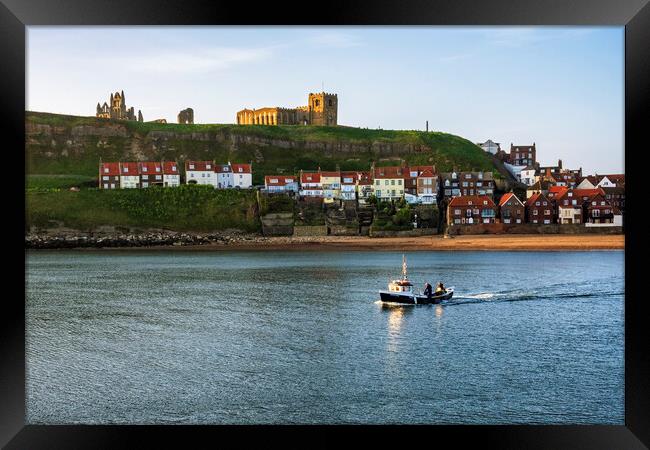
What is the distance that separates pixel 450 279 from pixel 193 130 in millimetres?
50216

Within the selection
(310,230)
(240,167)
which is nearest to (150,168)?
(240,167)

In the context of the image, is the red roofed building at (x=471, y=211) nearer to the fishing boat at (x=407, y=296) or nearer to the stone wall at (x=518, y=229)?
the stone wall at (x=518, y=229)

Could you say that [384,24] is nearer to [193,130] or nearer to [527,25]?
[527,25]

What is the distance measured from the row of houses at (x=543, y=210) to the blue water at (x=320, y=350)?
14882 millimetres

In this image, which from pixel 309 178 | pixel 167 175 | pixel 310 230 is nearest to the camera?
pixel 310 230

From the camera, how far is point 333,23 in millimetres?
5469

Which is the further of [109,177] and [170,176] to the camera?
[170,176]

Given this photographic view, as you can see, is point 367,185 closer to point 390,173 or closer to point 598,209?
point 390,173

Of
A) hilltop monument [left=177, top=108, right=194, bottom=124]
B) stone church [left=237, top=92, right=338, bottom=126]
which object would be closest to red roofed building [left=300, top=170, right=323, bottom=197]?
stone church [left=237, top=92, right=338, bottom=126]

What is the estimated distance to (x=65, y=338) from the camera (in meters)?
16.0

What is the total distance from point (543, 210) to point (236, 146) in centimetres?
3592

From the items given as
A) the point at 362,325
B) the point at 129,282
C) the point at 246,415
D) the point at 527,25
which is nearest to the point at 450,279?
the point at 362,325

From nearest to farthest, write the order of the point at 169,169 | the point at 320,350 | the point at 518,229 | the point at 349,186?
the point at 320,350 < the point at 518,229 < the point at 349,186 < the point at 169,169

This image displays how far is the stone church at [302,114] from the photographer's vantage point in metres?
77.7
